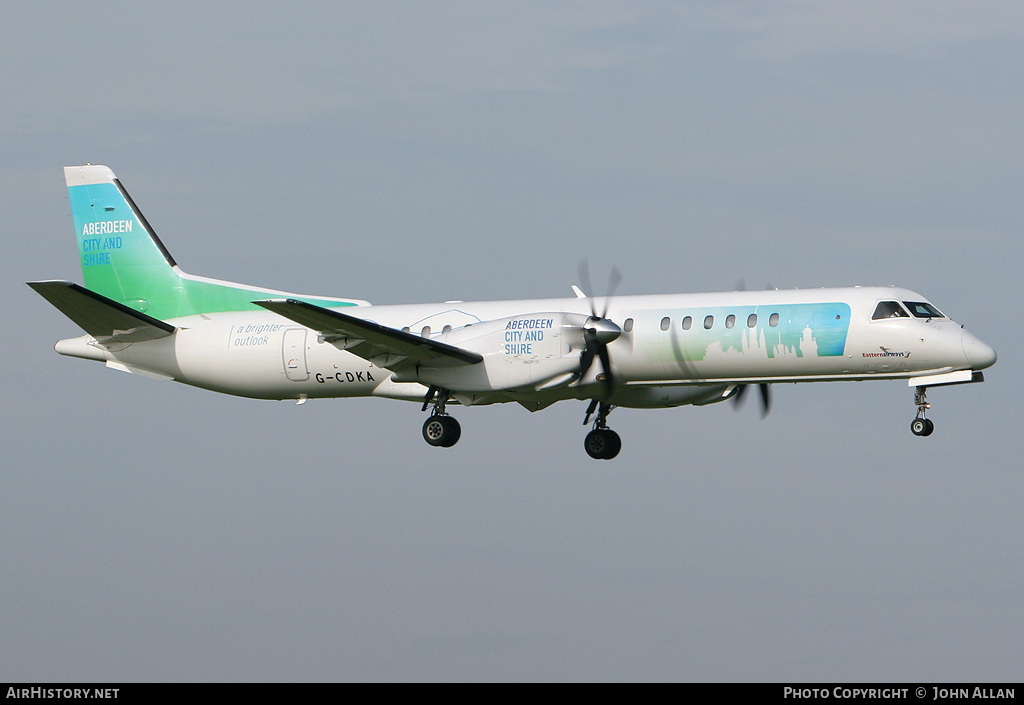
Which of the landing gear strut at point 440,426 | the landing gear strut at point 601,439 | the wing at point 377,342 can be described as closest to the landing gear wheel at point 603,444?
the landing gear strut at point 601,439

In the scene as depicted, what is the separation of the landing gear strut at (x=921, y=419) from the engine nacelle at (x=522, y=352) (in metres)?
6.00

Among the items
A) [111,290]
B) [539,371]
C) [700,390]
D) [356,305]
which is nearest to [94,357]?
[111,290]

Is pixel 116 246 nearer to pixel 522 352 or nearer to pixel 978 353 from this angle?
pixel 522 352

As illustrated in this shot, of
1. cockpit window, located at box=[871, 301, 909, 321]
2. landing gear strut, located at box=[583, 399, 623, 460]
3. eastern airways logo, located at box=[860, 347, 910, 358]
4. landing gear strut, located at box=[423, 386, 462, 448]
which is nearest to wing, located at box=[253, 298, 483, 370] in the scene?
landing gear strut, located at box=[423, 386, 462, 448]

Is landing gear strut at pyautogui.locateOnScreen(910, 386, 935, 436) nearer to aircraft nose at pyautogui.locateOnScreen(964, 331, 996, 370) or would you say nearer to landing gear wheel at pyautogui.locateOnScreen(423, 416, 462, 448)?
aircraft nose at pyautogui.locateOnScreen(964, 331, 996, 370)

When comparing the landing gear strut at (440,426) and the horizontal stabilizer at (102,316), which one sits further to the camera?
the landing gear strut at (440,426)

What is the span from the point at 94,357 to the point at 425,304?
294 inches

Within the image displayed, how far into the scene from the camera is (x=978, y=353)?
24031 millimetres

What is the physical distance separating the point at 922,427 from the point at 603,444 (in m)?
7.05

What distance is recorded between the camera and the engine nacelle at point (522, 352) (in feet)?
84.5

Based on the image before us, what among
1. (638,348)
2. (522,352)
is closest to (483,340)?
(522,352)

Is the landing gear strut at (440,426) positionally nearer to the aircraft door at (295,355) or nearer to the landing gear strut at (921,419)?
the aircraft door at (295,355)

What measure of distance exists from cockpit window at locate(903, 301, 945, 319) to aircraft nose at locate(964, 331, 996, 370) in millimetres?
690

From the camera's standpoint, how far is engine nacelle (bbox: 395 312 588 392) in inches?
1014
